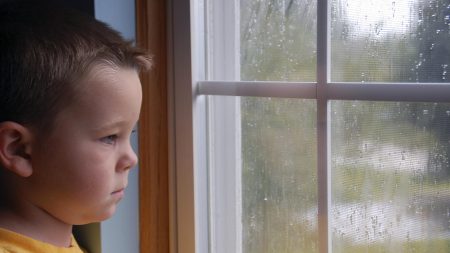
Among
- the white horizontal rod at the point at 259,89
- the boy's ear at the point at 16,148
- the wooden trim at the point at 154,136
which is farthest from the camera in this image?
the wooden trim at the point at 154,136

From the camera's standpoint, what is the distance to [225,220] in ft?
3.77

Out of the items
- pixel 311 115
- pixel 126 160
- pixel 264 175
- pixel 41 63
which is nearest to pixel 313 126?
pixel 311 115

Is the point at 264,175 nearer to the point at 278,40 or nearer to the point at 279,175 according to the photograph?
the point at 279,175

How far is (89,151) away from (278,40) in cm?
36

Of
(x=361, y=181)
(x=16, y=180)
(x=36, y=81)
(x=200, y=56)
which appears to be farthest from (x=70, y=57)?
(x=361, y=181)

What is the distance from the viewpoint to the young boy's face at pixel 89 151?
85 cm

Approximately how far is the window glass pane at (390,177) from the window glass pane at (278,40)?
92 millimetres

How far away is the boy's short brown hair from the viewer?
0.83 meters

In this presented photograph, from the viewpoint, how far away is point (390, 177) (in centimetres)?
Result: 92

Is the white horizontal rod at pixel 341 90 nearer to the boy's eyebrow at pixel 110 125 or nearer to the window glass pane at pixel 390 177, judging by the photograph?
the window glass pane at pixel 390 177

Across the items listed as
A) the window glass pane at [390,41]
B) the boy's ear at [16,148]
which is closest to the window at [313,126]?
the window glass pane at [390,41]

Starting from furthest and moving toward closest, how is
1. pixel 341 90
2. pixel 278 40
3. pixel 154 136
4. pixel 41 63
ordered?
pixel 154 136 → pixel 278 40 → pixel 341 90 → pixel 41 63

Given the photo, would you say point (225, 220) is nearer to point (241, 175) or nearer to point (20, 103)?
point (241, 175)

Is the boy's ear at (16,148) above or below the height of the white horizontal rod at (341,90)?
below
